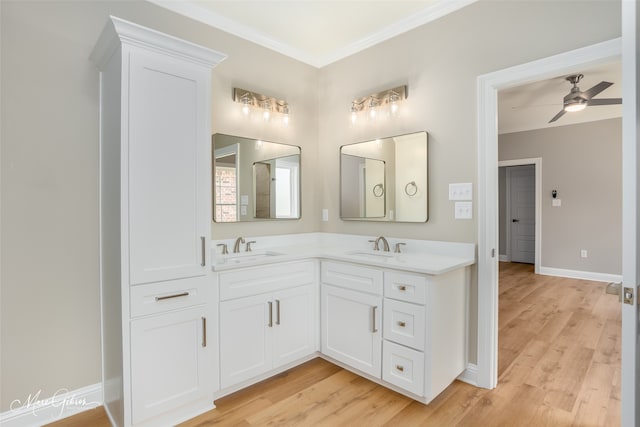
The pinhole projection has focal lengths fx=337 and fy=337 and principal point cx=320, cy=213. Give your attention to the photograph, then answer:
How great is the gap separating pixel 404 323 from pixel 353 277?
0.48 metres

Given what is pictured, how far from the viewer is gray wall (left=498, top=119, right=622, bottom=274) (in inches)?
204

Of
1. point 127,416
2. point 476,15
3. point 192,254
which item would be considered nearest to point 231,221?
point 192,254

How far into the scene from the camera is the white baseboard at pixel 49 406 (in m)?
1.85

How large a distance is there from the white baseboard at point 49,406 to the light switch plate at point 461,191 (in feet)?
8.74

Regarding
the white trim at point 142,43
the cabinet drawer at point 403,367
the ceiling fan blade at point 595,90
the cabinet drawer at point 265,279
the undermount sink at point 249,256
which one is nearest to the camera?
the white trim at point 142,43

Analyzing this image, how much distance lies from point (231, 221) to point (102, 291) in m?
0.99

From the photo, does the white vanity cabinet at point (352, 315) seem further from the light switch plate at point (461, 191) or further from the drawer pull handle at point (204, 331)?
the drawer pull handle at point (204, 331)

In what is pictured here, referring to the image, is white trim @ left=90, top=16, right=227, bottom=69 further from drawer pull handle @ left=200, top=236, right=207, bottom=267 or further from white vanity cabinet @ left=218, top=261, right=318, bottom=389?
white vanity cabinet @ left=218, top=261, right=318, bottom=389

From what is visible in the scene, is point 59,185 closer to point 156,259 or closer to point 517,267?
point 156,259

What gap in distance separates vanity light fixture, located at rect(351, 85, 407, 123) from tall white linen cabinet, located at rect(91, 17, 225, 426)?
1.39 meters

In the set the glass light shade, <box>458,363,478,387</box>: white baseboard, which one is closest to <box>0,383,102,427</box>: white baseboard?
<box>458,363,478,387</box>: white baseboard

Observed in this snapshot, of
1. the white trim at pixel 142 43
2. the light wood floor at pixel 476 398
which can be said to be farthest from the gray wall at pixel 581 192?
the white trim at pixel 142 43

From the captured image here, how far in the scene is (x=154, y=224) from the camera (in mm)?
1817

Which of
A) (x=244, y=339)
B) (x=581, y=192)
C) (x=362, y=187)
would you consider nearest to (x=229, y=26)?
(x=362, y=187)
